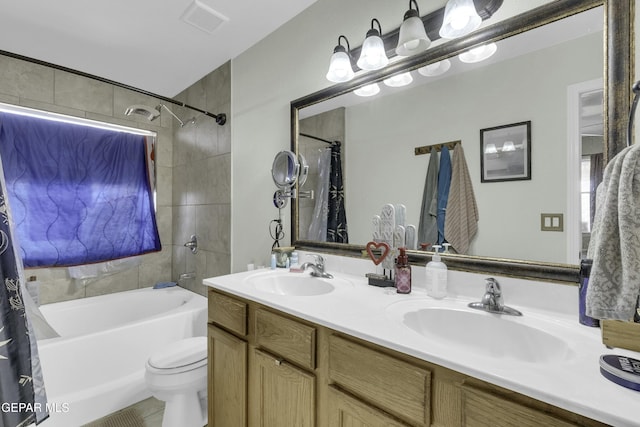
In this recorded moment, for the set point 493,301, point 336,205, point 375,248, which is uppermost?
point 336,205

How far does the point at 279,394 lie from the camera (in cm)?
106

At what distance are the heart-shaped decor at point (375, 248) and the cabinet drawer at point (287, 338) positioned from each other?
493 millimetres

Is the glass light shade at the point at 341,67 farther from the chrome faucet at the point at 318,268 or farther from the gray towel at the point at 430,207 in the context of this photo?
the chrome faucet at the point at 318,268

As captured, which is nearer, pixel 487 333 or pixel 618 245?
pixel 618 245

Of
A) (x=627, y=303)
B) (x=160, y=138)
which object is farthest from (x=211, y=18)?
(x=627, y=303)

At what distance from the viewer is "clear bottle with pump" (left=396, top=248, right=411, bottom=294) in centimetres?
118

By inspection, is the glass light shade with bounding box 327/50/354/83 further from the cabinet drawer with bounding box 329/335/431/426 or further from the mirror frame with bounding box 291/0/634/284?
the cabinet drawer with bounding box 329/335/431/426

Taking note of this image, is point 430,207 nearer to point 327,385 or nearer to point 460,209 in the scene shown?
point 460,209

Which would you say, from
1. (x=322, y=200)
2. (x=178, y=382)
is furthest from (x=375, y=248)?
(x=178, y=382)

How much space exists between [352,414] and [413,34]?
1.39 meters

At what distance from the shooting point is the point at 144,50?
7.04 ft

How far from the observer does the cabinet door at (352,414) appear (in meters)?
0.77

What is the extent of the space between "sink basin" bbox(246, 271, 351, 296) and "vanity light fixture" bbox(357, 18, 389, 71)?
1047mm

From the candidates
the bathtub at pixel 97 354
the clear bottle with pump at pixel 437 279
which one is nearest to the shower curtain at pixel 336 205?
the clear bottle with pump at pixel 437 279
